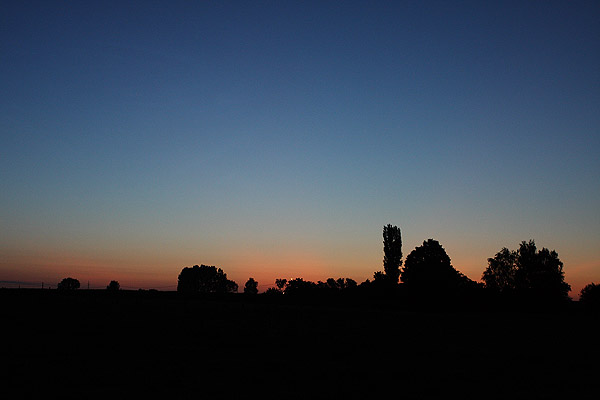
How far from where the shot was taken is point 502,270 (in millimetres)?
106875

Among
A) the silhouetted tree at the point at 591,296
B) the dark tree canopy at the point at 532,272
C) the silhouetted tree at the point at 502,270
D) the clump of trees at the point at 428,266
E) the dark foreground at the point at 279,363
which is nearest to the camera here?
the dark foreground at the point at 279,363

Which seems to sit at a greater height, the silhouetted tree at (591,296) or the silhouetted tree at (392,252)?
the silhouetted tree at (392,252)

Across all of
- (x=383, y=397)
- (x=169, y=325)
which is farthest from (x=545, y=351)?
(x=169, y=325)

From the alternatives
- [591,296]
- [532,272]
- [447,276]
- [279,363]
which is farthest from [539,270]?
[279,363]

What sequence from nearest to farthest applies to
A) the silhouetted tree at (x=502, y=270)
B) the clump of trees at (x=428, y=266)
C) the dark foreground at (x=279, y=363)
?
the dark foreground at (x=279, y=363)
the clump of trees at (x=428, y=266)
the silhouetted tree at (x=502, y=270)

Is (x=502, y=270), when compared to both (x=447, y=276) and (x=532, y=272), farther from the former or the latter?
(x=447, y=276)

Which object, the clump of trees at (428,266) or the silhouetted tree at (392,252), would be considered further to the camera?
the silhouetted tree at (392,252)

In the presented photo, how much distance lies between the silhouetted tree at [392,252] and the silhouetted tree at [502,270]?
32.8m

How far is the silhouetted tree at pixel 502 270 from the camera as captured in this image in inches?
4151

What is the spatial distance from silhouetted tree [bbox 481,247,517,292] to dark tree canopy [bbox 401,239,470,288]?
108 feet

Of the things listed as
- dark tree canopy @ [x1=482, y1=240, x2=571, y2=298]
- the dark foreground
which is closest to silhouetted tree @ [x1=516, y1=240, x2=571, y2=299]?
dark tree canopy @ [x1=482, y1=240, x2=571, y2=298]

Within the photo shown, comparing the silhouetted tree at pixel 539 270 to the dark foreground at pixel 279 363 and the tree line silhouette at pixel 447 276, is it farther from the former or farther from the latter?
the dark foreground at pixel 279 363

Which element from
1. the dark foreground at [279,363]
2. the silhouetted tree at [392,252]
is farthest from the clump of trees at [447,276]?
the dark foreground at [279,363]

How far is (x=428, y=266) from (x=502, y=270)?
42949 mm
